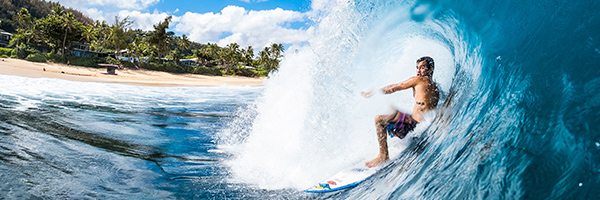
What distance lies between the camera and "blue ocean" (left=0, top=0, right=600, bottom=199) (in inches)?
145

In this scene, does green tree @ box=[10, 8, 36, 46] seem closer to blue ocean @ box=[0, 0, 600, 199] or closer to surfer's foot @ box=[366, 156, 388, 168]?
blue ocean @ box=[0, 0, 600, 199]

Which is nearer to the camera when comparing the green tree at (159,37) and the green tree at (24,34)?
the green tree at (24,34)

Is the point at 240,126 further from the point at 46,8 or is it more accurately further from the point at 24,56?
the point at 46,8

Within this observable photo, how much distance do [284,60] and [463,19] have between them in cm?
715

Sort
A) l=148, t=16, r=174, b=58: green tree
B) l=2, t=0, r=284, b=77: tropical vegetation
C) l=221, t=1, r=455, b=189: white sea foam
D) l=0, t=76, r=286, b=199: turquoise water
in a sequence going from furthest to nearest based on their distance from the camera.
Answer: l=148, t=16, r=174, b=58: green tree, l=2, t=0, r=284, b=77: tropical vegetation, l=221, t=1, r=455, b=189: white sea foam, l=0, t=76, r=286, b=199: turquoise water

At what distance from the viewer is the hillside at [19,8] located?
375ft

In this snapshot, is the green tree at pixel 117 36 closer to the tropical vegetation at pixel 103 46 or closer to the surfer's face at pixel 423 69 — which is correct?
the tropical vegetation at pixel 103 46

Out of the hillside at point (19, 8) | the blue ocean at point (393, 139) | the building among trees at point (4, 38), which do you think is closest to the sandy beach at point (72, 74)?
the blue ocean at point (393, 139)

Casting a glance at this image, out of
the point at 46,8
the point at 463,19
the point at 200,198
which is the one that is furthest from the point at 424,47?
the point at 46,8

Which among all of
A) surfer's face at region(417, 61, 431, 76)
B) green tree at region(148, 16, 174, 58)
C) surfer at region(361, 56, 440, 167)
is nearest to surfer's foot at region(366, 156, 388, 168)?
surfer at region(361, 56, 440, 167)

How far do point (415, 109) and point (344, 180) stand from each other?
4.23 ft

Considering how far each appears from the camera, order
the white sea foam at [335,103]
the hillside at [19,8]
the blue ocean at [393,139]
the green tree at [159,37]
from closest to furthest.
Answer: the blue ocean at [393,139], the white sea foam at [335,103], the green tree at [159,37], the hillside at [19,8]

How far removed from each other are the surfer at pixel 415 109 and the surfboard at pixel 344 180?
144mm

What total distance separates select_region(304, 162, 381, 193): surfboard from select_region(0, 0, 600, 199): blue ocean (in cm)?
14
